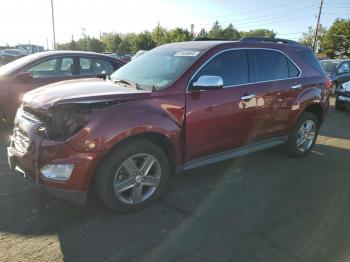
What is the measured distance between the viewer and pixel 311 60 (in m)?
5.77

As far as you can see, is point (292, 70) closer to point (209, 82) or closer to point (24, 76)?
point (209, 82)

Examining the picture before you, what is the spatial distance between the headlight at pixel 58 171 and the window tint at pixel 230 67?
1885 mm

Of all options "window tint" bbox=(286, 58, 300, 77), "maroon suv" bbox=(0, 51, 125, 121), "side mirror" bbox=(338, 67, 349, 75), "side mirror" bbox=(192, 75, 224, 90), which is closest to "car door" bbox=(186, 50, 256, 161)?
"side mirror" bbox=(192, 75, 224, 90)

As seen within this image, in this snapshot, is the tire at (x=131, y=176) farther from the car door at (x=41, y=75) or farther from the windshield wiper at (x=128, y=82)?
the car door at (x=41, y=75)

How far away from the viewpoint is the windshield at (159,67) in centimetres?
403

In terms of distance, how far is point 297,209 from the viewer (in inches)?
153

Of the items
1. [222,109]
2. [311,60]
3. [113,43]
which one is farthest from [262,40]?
[113,43]

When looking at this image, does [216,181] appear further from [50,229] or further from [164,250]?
[50,229]

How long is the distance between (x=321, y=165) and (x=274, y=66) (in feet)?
6.07

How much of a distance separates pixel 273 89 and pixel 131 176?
100 inches

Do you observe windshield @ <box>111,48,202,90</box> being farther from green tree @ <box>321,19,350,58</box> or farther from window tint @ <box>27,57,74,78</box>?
green tree @ <box>321,19,350,58</box>

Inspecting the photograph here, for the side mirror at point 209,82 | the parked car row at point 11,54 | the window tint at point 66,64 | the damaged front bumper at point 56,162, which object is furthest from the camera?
the parked car row at point 11,54

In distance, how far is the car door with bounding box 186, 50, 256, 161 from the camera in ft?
13.1

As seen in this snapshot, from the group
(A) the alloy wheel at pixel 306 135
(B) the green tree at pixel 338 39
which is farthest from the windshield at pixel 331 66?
(B) the green tree at pixel 338 39
